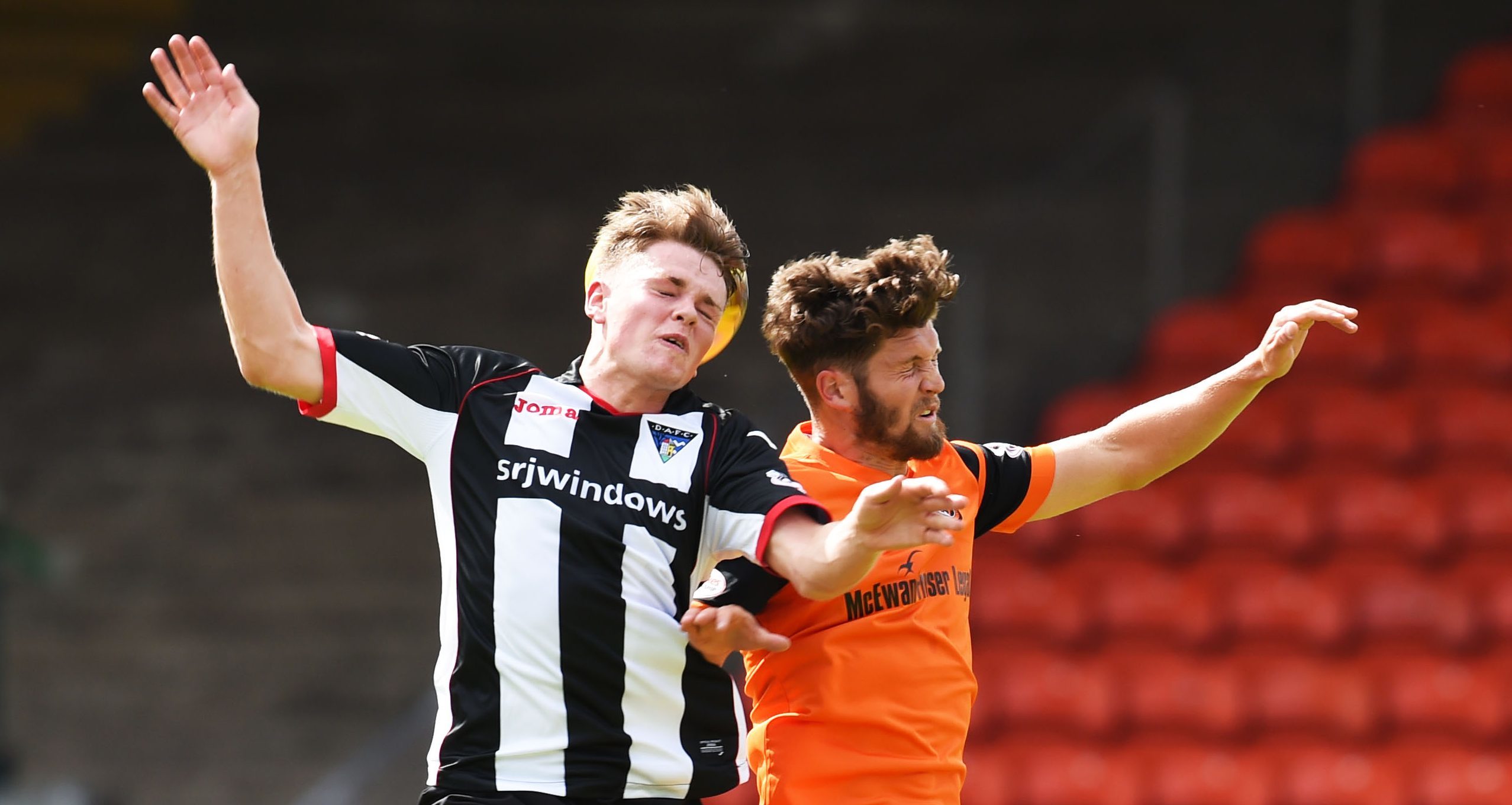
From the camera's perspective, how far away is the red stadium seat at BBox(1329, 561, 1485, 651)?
265 inches

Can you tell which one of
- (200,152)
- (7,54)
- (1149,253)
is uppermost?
(7,54)

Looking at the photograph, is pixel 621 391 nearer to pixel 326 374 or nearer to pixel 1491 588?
pixel 326 374

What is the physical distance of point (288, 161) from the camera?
8.65 m

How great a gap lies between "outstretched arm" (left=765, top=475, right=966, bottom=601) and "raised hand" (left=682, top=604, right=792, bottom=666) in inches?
3.8

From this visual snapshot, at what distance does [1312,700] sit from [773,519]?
15.4 ft

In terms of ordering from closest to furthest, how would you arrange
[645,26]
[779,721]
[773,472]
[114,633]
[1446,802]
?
[773,472]
[779,721]
[1446,802]
[114,633]
[645,26]

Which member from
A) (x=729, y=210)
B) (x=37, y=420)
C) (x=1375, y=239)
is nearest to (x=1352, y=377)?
(x=1375, y=239)

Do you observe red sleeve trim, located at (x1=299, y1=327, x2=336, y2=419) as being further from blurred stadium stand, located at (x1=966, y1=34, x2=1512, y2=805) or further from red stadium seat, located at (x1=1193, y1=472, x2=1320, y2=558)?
red stadium seat, located at (x1=1193, y1=472, x2=1320, y2=558)

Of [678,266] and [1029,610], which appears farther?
[1029,610]

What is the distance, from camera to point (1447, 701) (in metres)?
6.47

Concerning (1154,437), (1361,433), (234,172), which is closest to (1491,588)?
(1361,433)

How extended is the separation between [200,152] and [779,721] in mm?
1396

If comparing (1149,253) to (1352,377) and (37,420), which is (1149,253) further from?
(37,420)

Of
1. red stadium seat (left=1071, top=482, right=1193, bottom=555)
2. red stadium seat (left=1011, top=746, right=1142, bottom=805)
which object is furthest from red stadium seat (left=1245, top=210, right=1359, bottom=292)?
red stadium seat (left=1011, top=746, right=1142, bottom=805)
